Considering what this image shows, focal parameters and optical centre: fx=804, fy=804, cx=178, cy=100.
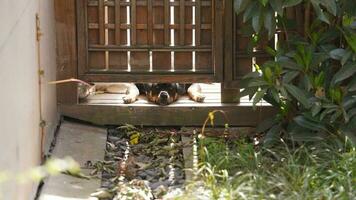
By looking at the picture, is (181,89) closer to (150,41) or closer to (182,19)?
(150,41)

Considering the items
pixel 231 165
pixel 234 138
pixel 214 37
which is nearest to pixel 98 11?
pixel 214 37

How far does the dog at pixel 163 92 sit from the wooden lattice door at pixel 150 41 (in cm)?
19

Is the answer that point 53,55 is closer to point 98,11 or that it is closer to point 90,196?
point 98,11

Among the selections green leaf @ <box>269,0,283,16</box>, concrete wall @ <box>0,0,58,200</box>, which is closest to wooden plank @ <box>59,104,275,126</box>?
concrete wall @ <box>0,0,58,200</box>

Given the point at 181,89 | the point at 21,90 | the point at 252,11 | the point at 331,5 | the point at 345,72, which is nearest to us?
the point at 21,90

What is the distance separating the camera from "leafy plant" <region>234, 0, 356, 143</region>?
5129 mm

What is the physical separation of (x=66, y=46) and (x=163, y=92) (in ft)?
2.80

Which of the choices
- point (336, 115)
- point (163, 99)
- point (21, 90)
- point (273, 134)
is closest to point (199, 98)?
point (163, 99)

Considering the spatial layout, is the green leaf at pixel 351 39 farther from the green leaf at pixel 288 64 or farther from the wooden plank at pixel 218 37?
the wooden plank at pixel 218 37

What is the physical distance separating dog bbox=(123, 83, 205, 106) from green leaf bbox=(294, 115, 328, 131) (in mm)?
1299

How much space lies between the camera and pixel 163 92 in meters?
6.45

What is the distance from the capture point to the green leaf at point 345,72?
16.7 ft

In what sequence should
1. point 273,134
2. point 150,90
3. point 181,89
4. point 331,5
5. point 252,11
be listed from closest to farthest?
point 331,5 < point 252,11 < point 273,134 < point 150,90 < point 181,89

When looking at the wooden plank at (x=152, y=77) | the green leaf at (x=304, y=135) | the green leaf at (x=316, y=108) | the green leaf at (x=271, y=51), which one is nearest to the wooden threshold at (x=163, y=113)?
the wooden plank at (x=152, y=77)
